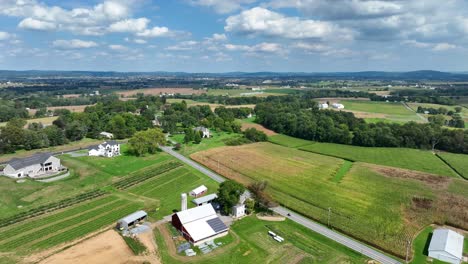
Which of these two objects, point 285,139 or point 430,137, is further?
point 285,139

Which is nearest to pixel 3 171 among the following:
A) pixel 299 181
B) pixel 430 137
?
pixel 299 181

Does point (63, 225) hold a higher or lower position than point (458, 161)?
lower

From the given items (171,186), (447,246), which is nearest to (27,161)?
(171,186)

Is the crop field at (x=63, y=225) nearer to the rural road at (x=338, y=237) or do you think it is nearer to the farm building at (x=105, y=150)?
the rural road at (x=338, y=237)

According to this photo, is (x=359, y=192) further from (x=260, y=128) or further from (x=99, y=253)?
(x=260, y=128)

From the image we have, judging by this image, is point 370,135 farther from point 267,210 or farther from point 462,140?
point 267,210

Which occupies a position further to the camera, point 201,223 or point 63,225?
point 63,225
